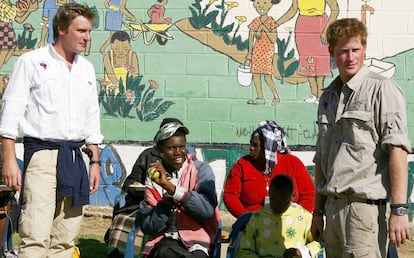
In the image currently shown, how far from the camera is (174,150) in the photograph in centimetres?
520

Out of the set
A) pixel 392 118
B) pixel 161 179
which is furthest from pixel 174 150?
pixel 392 118

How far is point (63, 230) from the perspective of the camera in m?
4.91

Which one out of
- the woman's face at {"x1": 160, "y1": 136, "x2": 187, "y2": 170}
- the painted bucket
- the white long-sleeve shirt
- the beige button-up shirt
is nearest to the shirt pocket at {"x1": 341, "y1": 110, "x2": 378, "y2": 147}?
the beige button-up shirt

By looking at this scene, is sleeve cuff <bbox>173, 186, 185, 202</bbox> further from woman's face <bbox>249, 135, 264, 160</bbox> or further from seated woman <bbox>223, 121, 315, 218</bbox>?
woman's face <bbox>249, 135, 264, 160</bbox>

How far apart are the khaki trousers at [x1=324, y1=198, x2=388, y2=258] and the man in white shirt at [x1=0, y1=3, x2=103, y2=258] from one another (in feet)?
5.73

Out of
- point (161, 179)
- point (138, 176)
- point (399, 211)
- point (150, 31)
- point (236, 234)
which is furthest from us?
point (150, 31)

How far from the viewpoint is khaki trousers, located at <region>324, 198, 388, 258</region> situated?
378 centimetres

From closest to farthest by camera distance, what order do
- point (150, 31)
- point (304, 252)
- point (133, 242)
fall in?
point (304, 252)
point (133, 242)
point (150, 31)

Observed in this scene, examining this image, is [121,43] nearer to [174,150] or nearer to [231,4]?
[231,4]

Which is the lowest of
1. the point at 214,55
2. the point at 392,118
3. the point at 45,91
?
the point at 392,118

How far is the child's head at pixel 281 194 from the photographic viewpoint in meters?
5.04

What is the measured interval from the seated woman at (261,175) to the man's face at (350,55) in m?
2.08

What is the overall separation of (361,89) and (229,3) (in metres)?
3.99

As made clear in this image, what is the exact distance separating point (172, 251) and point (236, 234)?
1.64 ft
